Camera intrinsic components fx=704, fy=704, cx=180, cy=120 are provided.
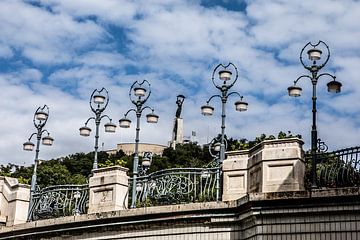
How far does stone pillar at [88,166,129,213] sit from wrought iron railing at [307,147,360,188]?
5.45m

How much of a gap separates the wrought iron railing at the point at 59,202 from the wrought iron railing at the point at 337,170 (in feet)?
23.8

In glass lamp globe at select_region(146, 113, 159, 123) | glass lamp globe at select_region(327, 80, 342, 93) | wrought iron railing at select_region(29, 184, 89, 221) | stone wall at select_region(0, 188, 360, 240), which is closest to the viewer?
stone wall at select_region(0, 188, 360, 240)

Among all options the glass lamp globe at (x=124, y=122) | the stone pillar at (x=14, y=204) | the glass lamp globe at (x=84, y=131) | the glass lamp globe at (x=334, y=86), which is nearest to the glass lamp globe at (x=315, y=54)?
the glass lamp globe at (x=334, y=86)

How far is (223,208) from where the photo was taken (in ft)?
52.0

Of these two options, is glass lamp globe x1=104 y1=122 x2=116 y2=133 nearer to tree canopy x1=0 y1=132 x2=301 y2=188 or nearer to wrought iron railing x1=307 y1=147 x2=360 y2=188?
wrought iron railing x1=307 y1=147 x2=360 y2=188

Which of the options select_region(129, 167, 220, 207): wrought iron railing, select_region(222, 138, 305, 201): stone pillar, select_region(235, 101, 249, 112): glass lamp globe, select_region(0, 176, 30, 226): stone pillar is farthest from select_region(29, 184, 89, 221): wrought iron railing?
select_region(222, 138, 305, 201): stone pillar

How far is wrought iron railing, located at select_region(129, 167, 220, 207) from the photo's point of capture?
17.7 metres

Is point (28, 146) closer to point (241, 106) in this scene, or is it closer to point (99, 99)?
point (99, 99)

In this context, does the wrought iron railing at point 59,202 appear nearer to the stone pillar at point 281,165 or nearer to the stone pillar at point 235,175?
the stone pillar at point 235,175

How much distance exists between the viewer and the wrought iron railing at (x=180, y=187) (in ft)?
57.9

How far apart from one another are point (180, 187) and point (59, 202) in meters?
4.63

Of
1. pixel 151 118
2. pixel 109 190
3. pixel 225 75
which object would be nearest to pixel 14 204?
pixel 109 190

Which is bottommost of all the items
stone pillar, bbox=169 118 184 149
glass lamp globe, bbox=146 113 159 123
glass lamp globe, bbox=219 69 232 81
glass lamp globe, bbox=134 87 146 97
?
glass lamp globe, bbox=146 113 159 123

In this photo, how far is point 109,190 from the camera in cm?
1869
